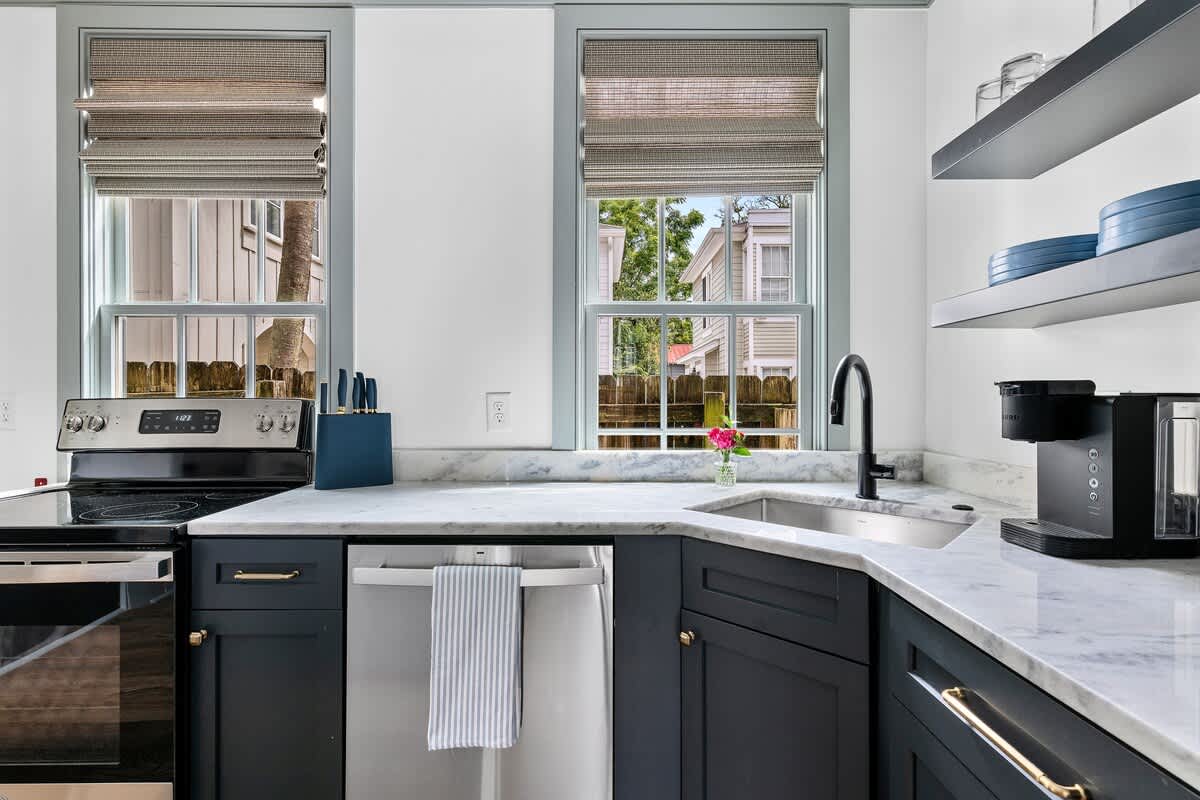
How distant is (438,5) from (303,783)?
7.83 ft

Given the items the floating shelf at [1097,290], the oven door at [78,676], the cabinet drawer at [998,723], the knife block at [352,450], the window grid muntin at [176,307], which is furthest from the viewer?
the window grid muntin at [176,307]

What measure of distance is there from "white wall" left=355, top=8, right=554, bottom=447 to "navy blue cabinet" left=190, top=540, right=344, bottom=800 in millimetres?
798

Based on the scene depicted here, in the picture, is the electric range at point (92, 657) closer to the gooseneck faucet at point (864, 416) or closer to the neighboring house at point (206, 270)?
the neighboring house at point (206, 270)

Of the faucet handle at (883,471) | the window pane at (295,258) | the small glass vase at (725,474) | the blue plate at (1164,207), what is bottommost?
the small glass vase at (725,474)

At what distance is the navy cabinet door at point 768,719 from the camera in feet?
3.77

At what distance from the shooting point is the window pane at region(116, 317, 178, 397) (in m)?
2.25

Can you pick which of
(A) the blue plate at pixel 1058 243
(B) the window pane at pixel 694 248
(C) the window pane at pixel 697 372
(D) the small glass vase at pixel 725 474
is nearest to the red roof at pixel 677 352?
(C) the window pane at pixel 697 372

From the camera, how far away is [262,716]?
1410 millimetres

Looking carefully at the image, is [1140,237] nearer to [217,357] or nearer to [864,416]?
[864,416]

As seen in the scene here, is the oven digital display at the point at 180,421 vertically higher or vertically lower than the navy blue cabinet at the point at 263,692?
higher

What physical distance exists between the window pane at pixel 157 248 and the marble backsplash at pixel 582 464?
110 centimetres

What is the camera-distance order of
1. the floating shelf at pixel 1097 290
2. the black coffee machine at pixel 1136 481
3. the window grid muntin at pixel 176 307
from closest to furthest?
the floating shelf at pixel 1097 290
the black coffee machine at pixel 1136 481
the window grid muntin at pixel 176 307

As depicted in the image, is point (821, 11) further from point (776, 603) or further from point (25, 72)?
point (25, 72)

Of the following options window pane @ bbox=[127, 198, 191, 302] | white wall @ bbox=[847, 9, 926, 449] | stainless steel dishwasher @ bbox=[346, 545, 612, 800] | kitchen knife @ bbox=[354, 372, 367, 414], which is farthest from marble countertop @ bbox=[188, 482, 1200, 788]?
window pane @ bbox=[127, 198, 191, 302]
